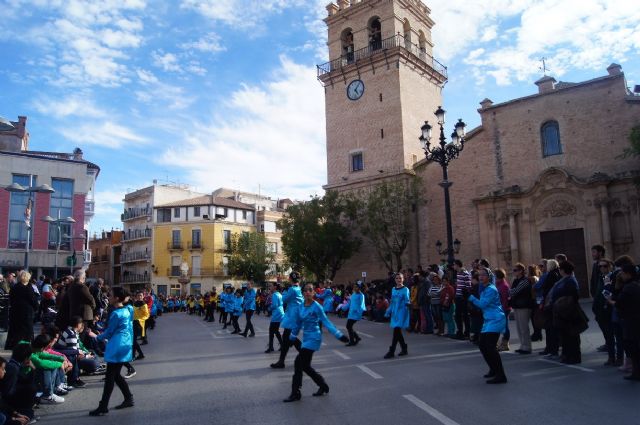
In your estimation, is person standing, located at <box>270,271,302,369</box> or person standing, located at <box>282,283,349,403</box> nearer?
person standing, located at <box>282,283,349,403</box>

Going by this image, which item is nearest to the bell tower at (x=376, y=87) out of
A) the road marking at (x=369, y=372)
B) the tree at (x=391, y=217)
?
the tree at (x=391, y=217)

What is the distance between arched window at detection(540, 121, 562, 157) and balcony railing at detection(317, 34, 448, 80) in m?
11.4

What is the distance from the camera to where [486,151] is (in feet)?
107

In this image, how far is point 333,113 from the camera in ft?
131

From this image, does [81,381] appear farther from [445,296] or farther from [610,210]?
[610,210]

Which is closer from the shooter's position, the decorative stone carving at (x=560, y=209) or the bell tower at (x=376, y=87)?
the decorative stone carving at (x=560, y=209)

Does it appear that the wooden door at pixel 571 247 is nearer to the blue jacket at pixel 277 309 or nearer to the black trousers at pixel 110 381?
the blue jacket at pixel 277 309

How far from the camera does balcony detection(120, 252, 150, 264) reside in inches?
2449

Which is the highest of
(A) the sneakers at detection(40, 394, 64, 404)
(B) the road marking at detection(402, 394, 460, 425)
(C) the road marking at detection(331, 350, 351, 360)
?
(B) the road marking at detection(402, 394, 460, 425)

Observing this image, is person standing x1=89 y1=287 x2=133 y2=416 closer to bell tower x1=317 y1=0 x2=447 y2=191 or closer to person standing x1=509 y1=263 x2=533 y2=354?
person standing x1=509 y1=263 x2=533 y2=354

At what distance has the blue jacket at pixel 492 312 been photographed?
8.39 m

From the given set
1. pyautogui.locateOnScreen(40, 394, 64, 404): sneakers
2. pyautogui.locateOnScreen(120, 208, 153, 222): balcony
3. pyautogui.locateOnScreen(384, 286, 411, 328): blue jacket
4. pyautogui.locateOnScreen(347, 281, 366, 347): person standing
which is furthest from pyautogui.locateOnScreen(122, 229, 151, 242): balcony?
pyautogui.locateOnScreen(40, 394, 64, 404): sneakers

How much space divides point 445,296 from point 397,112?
23.6m

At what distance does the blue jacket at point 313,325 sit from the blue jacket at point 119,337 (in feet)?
8.31
